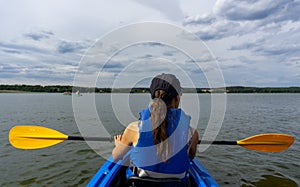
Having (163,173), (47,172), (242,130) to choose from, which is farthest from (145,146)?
(242,130)

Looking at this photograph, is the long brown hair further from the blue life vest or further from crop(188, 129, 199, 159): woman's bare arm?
crop(188, 129, 199, 159): woman's bare arm

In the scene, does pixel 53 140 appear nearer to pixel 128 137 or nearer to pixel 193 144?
pixel 128 137

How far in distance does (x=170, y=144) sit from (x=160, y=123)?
10.5 inches

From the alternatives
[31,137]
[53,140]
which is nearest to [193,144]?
[53,140]

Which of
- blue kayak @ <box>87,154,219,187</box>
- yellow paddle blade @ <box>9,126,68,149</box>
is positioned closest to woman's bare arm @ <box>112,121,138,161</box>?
blue kayak @ <box>87,154,219,187</box>

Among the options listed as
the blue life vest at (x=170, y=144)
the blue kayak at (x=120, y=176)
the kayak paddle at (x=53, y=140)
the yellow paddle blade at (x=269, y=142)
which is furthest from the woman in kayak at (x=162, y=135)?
the yellow paddle blade at (x=269, y=142)

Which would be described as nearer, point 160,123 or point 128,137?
point 160,123

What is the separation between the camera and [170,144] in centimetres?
247

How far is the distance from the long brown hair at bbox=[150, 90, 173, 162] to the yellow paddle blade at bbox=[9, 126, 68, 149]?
11.0 ft

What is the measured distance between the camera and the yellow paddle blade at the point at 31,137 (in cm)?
504

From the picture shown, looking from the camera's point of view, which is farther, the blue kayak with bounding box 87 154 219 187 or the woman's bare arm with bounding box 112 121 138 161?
the blue kayak with bounding box 87 154 219 187

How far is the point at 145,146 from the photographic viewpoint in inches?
97.1

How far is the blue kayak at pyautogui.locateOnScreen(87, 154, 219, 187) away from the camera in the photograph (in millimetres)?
3414

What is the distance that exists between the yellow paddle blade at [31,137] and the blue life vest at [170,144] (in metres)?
3.18
